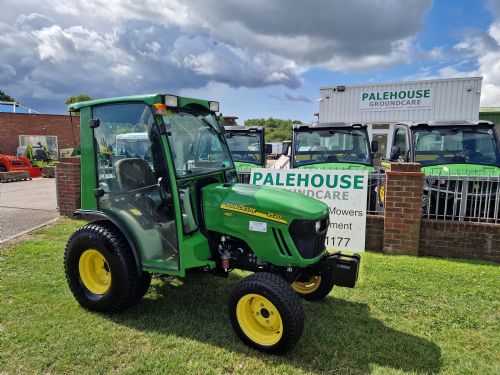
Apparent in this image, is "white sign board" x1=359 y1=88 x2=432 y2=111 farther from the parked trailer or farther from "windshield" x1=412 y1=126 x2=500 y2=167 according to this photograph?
"windshield" x1=412 y1=126 x2=500 y2=167

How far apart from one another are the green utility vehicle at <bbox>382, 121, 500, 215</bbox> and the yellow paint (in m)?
3.38

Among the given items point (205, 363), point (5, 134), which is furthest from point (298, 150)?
point (5, 134)

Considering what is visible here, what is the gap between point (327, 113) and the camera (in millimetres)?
11789

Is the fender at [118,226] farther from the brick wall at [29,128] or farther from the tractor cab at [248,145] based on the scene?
the brick wall at [29,128]

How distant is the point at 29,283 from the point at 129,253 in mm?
1726

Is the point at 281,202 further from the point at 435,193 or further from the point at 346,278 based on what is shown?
the point at 435,193

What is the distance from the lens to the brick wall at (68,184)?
7.30 metres

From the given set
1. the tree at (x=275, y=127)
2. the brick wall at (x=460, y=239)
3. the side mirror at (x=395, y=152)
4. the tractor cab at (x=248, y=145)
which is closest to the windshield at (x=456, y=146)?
the side mirror at (x=395, y=152)

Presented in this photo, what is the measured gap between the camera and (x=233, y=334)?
10.4 feet

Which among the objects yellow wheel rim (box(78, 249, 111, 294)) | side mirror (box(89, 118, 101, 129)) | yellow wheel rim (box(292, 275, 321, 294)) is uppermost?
side mirror (box(89, 118, 101, 129))

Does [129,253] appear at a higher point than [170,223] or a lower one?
lower

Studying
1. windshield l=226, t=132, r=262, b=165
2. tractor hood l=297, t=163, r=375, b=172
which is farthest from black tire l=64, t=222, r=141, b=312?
windshield l=226, t=132, r=262, b=165

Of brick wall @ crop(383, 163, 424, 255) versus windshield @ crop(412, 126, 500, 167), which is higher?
windshield @ crop(412, 126, 500, 167)

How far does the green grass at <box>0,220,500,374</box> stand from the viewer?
9.11 ft
